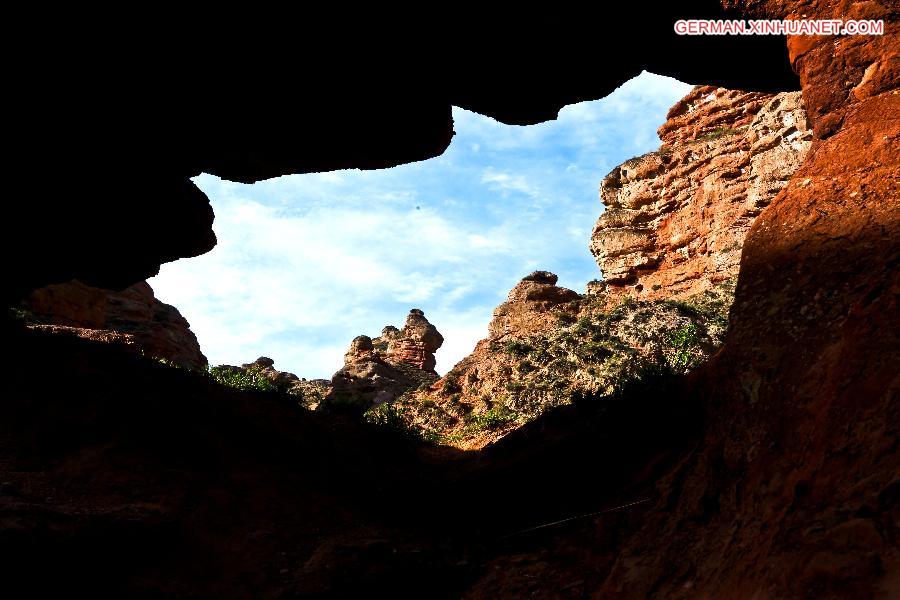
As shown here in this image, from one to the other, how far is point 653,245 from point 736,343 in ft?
97.6

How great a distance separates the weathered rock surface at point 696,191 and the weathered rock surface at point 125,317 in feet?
82.6

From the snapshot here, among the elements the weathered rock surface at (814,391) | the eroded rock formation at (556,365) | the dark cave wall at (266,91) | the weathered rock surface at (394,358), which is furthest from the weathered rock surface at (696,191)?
the weathered rock surface at (814,391)

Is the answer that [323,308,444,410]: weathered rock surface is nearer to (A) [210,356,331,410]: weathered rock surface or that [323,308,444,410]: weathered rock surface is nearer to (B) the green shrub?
(A) [210,356,331,410]: weathered rock surface

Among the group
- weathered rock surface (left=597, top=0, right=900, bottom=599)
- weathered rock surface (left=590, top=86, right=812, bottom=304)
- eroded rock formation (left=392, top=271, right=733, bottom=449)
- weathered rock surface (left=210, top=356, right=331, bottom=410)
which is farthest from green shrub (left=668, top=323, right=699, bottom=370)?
weathered rock surface (left=597, top=0, right=900, bottom=599)

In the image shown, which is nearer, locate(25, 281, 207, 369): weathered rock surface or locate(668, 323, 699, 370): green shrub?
locate(668, 323, 699, 370): green shrub

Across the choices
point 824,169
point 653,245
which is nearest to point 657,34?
point 824,169

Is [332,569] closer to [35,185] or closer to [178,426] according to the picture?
[178,426]

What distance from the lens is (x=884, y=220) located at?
4242 millimetres

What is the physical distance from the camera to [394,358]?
163ft

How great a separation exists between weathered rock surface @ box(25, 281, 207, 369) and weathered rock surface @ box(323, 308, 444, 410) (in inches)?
413

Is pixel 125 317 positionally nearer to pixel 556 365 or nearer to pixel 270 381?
pixel 270 381

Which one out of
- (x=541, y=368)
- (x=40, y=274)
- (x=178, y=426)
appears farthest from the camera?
(x=541, y=368)

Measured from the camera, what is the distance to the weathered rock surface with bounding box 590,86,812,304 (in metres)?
28.2

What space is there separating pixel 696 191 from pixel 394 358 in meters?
28.9
